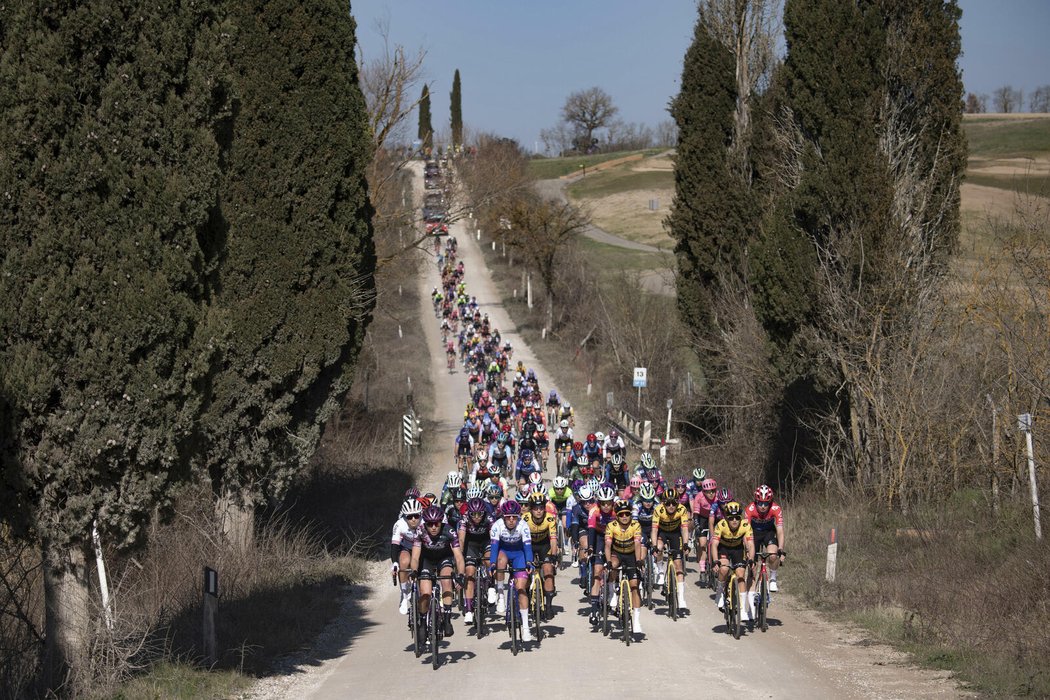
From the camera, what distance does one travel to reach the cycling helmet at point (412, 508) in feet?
44.5

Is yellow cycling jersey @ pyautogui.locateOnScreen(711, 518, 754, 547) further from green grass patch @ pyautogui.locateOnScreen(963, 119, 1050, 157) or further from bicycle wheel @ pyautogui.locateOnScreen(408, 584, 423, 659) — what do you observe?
green grass patch @ pyautogui.locateOnScreen(963, 119, 1050, 157)

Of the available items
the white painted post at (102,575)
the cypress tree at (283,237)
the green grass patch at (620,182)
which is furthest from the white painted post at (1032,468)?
the green grass patch at (620,182)

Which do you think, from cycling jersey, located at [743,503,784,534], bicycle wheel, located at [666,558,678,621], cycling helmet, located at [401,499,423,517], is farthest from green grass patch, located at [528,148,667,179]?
cycling helmet, located at [401,499,423,517]

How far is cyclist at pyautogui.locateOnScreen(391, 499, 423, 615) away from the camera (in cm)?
1352

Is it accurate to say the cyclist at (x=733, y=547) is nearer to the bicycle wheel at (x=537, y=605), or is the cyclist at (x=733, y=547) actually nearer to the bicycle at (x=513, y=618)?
the bicycle wheel at (x=537, y=605)

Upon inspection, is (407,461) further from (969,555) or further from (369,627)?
(969,555)

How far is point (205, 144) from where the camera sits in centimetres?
1011

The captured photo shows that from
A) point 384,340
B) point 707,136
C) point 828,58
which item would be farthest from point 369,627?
point 384,340

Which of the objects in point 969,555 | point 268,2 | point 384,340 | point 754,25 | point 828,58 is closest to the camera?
point 969,555

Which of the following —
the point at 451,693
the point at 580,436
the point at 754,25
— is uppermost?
the point at 754,25

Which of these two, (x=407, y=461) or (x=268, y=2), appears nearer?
(x=268, y=2)

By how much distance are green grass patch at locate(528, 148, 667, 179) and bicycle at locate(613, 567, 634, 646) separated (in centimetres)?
13412

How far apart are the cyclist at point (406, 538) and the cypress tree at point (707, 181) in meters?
18.4

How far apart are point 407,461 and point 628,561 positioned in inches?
746
